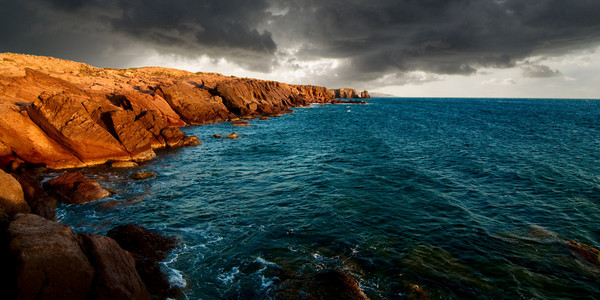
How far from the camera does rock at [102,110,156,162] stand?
28.0m

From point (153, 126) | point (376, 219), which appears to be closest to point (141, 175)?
point (153, 126)

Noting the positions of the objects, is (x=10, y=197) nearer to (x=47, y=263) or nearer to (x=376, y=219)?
(x=47, y=263)

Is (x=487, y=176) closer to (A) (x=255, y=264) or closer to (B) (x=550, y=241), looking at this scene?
(B) (x=550, y=241)

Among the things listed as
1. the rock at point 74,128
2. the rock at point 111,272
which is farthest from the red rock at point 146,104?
the rock at point 111,272

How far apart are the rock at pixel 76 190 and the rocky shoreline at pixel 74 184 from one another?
6cm

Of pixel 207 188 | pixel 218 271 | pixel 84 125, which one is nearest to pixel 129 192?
pixel 207 188

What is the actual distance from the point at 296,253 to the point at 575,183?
82.1 feet

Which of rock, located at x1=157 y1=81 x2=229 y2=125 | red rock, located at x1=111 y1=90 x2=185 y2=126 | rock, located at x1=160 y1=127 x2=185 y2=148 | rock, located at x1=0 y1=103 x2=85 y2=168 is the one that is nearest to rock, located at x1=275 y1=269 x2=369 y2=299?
rock, located at x1=0 y1=103 x2=85 y2=168

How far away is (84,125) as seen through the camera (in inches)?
980

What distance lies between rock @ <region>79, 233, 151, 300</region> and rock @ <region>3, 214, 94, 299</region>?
0.26 metres

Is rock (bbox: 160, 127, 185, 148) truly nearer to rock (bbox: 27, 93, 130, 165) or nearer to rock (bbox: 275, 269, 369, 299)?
rock (bbox: 27, 93, 130, 165)

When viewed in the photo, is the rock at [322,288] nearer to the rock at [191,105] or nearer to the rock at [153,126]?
the rock at [153,126]

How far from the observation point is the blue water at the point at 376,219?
11.1 m

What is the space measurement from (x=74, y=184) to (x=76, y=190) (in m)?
0.91
